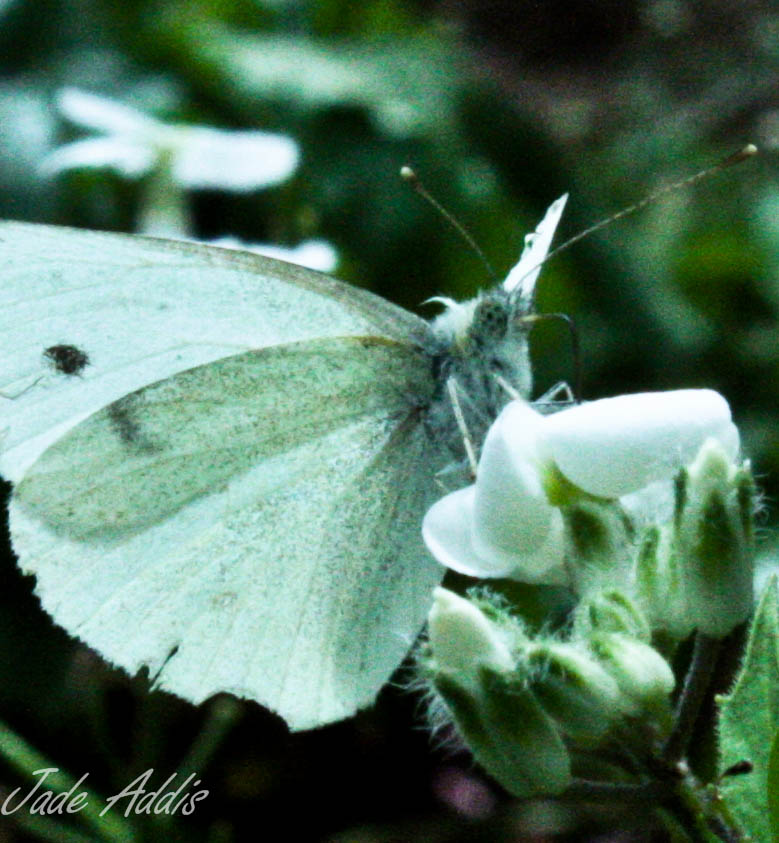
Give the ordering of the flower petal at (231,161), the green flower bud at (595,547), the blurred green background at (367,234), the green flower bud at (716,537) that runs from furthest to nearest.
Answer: the flower petal at (231,161) < the blurred green background at (367,234) < the green flower bud at (595,547) < the green flower bud at (716,537)

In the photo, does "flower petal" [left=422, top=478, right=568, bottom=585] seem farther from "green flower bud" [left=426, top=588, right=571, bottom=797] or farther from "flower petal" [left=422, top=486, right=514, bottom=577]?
"green flower bud" [left=426, top=588, right=571, bottom=797]

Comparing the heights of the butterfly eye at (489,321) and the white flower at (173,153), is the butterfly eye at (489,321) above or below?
above

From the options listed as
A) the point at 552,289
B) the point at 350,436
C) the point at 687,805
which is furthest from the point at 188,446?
the point at 552,289

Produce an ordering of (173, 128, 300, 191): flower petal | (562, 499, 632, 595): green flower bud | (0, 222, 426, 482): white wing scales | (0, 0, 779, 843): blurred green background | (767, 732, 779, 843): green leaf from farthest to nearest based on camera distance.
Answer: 1. (173, 128, 300, 191): flower petal
2. (0, 0, 779, 843): blurred green background
3. (0, 222, 426, 482): white wing scales
4. (562, 499, 632, 595): green flower bud
5. (767, 732, 779, 843): green leaf

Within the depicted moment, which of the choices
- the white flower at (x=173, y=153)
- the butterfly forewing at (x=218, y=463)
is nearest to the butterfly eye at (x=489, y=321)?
the butterfly forewing at (x=218, y=463)

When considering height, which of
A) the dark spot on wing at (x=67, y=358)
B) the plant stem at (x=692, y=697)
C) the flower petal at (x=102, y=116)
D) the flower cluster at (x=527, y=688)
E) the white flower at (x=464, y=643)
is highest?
the flower petal at (x=102, y=116)
